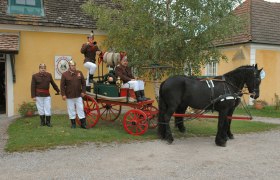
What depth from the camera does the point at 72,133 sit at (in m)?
9.05

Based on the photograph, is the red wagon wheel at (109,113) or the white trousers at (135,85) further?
the red wagon wheel at (109,113)

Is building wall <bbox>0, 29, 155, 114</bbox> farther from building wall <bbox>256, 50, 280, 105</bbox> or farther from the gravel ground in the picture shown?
building wall <bbox>256, 50, 280, 105</bbox>

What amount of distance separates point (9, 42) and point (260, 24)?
13.4 meters

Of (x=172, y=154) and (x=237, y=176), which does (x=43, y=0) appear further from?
(x=237, y=176)

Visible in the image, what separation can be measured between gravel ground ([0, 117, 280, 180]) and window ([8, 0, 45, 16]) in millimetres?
6586

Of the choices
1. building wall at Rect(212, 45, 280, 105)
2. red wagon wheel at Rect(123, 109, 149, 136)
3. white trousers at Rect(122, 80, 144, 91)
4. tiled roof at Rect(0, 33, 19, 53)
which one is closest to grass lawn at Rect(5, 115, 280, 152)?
red wagon wheel at Rect(123, 109, 149, 136)

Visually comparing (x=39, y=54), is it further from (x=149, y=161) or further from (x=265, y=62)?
(x=265, y=62)

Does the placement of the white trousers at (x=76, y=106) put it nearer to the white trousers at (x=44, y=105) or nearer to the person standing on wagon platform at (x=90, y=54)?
the white trousers at (x=44, y=105)

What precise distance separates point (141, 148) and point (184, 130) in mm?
2531

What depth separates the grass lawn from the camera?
808cm

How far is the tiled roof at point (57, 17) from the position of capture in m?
12.7

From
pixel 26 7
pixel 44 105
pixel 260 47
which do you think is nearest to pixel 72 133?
pixel 44 105

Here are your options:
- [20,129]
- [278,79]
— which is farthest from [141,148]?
[278,79]

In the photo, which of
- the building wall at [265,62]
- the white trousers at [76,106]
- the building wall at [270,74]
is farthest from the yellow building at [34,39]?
the building wall at [270,74]
